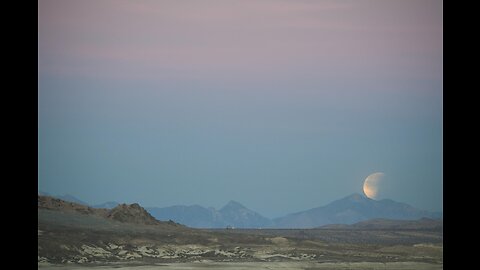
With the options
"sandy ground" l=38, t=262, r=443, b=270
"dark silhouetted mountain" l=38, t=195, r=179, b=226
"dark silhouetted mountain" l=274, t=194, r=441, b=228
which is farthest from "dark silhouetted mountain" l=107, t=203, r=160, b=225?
"dark silhouetted mountain" l=274, t=194, r=441, b=228

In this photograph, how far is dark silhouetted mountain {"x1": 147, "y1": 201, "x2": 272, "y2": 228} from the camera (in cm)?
2003

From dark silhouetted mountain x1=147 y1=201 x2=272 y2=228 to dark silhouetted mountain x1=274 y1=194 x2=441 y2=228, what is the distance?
0.74 m

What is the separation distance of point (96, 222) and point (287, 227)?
15.0 ft

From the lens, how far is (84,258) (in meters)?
18.4

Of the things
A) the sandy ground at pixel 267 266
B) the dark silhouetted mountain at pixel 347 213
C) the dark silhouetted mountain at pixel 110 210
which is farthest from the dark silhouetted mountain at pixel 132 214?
the dark silhouetted mountain at pixel 347 213

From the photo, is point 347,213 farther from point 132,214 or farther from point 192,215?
point 132,214

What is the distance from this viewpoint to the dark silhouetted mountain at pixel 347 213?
20234mm

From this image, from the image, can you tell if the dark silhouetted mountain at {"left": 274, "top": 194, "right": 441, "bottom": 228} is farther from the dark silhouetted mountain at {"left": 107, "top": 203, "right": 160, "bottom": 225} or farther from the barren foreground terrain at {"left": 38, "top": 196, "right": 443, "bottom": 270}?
the dark silhouetted mountain at {"left": 107, "top": 203, "right": 160, "bottom": 225}
